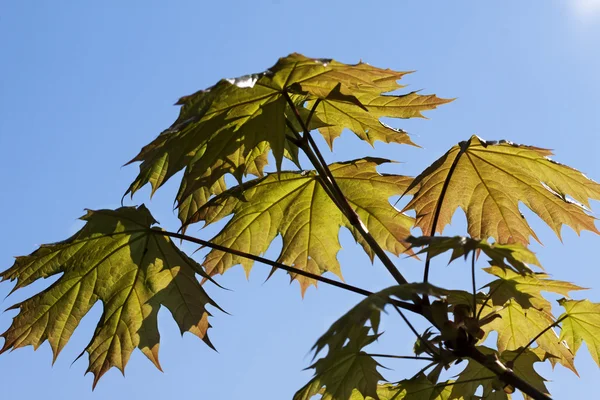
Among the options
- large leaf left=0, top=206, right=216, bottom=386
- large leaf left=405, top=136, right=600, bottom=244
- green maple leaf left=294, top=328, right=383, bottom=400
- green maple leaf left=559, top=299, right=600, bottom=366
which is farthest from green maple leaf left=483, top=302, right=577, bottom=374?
large leaf left=0, top=206, right=216, bottom=386

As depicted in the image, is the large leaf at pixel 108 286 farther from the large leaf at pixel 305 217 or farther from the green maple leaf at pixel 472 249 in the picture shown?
the green maple leaf at pixel 472 249

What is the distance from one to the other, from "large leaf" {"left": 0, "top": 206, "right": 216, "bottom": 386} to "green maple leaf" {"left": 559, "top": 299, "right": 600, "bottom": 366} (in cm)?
124

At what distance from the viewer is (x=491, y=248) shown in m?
1.60

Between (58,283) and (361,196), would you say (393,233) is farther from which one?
(58,283)

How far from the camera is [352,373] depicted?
2035 mm

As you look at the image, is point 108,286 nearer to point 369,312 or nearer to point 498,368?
point 369,312

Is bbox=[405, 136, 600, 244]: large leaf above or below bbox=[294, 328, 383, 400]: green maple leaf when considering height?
above

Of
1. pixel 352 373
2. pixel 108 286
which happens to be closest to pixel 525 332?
pixel 352 373

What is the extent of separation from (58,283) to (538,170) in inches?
68.6

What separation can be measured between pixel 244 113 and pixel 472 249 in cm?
88

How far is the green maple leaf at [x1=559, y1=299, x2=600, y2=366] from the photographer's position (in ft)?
7.12

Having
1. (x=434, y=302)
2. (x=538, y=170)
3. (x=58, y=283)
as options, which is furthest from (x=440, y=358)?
(x=58, y=283)

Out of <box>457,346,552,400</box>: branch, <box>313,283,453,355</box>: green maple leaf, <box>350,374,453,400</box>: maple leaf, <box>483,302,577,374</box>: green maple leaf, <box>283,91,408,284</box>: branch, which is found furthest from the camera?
<box>483,302,577,374</box>: green maple leaf

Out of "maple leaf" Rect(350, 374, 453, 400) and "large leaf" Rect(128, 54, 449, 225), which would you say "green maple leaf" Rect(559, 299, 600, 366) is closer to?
"maple leaf" Rect(350, 374, 453, 400)
